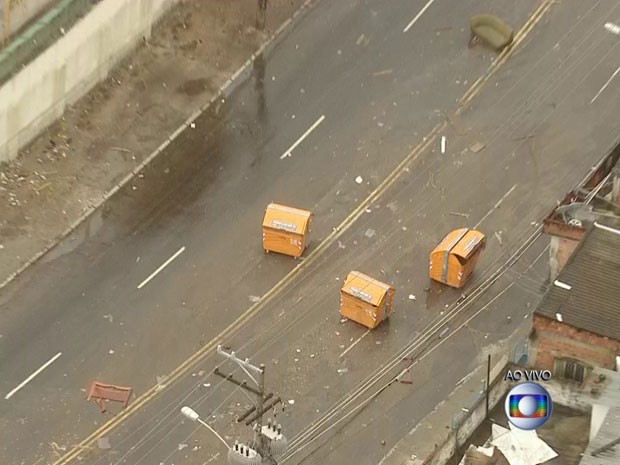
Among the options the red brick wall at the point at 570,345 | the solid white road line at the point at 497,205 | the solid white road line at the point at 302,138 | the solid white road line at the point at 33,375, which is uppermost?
the solid white road line at the point at 302,138

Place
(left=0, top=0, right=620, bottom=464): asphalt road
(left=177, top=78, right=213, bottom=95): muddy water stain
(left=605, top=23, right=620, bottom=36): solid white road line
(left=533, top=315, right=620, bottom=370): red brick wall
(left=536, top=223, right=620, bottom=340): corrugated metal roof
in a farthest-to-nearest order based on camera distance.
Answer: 1. (left=605, top=23, right=620, bottom=36): solid white road line
2. (left=177, top=78, right=213, bottom=95): muddy water stain
3. (left=0, top=0, right=620, bottom=464): asphalt road
4. (left=536, top=223, right=620, bottom=340): corrugated metal roof
5. (left=533, top=315, right=620, bottom=370): red brick wall

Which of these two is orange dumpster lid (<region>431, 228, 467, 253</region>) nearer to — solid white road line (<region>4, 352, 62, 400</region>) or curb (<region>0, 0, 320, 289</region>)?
curb (<region>0, 0, 320, 289</region>)

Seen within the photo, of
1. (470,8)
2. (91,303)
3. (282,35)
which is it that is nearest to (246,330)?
(91,303)

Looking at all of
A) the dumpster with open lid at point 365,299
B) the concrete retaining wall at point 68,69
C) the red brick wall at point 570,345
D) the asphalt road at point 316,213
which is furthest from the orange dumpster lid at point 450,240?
the concrete retaining wall at point 68,69

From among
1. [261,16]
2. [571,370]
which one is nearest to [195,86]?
[261,16]

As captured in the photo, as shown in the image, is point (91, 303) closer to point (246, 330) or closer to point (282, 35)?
point (246, 330)

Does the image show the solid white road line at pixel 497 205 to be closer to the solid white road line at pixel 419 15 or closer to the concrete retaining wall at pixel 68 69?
the solid white road line at pixel 419 15

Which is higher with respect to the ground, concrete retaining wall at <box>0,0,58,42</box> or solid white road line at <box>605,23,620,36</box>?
concrete retaining wall at <box>0,0,58,42</box>

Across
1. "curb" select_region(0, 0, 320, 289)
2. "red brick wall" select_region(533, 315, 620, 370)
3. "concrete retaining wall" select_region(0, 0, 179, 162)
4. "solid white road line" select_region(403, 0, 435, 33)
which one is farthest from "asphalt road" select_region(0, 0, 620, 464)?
"red brick wall" select_region(533, 315, 620, 370)
